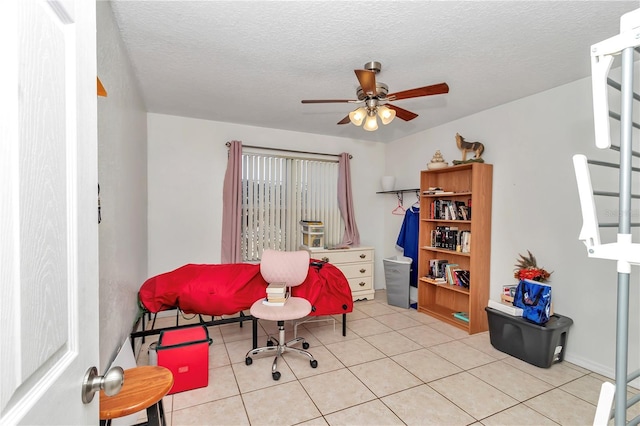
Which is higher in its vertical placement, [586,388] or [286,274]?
[286,274]

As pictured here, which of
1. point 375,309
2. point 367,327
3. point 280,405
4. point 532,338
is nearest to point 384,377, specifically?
point 280,405

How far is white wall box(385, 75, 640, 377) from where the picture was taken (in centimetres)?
236

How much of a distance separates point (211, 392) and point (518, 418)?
2.06m

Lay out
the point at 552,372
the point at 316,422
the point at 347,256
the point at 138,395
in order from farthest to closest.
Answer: the point at 347,256 → the point at 552,372 → the point at 316,422 → the point at 138,395

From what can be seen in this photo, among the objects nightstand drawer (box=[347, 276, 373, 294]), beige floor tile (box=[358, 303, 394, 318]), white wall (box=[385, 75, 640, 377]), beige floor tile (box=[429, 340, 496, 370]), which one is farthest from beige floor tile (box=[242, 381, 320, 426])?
white wall (box=[385, 75, 640, 377])

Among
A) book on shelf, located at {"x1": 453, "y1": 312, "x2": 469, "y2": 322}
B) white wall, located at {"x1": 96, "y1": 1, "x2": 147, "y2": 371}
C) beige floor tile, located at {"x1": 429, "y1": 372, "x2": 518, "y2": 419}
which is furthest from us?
book on shelf, located at {"x1": 453, "y1": 312, "x2": 469, "y2": 322}

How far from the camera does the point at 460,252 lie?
10.7 ft

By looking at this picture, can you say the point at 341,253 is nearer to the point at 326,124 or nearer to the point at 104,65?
the point at 326,124

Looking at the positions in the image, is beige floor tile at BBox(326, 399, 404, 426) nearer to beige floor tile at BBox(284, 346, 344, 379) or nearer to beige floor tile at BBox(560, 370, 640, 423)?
beige floor tile at BBox(284, 346, 344, 379)

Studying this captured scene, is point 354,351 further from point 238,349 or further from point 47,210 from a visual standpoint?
point 47,210

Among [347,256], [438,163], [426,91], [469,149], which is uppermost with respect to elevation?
[426,91]

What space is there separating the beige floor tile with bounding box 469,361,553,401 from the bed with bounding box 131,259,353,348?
1271 millimetres

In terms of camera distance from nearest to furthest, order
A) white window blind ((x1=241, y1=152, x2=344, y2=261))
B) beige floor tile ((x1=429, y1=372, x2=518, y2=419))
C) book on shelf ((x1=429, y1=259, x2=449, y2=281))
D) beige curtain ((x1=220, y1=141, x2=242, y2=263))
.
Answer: beige floor tile ((x1=429, y1=372, x2=518, y2=419)) → book on shelf ((x1=429, y1=259, x2=449, y2=281)) → beige curtain ((x1=220, y1=141, x2=242, y2=263)) → white window blind ((x1=241, y1=152, x2=344, y2=261))

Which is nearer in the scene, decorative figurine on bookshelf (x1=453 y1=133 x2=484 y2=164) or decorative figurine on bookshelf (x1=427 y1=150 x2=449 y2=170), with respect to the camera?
decorative figurine on bookshelf (x1=453 y1=133 x2=484 y2=164)
